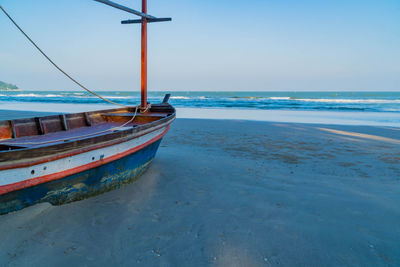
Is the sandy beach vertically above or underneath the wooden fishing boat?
underneath

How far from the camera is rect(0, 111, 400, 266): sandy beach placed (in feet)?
8.52

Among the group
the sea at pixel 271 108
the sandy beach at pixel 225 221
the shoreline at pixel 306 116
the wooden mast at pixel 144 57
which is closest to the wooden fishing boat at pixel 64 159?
the sandy beach at pixel 225 221

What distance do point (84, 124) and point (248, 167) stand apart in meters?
3.99

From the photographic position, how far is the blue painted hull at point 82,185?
2.61m

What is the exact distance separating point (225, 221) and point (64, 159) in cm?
217

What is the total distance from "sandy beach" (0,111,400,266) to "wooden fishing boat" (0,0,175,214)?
26cm

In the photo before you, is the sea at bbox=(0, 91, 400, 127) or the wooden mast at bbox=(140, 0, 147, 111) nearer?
the wooden mast at bbox=(140, 0, 147, 111)

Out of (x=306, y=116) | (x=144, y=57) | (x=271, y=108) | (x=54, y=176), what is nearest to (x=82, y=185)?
(x=54, y=176)

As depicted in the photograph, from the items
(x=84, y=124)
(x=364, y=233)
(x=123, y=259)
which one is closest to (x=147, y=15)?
(x=84, y=124)

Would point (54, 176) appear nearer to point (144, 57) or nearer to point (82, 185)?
point (82, 185)

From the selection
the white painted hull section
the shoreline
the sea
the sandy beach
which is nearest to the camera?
the white painted hull section

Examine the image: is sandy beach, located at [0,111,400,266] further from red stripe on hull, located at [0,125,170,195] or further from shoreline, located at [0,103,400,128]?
shoreline, located at [0,103,400,128]

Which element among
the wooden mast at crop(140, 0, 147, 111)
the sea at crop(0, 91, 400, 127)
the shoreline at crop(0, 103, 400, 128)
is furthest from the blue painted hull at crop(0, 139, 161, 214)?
the sea at crop(0, 91, 400, 127)

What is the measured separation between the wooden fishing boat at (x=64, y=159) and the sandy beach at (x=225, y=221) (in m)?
0.26
